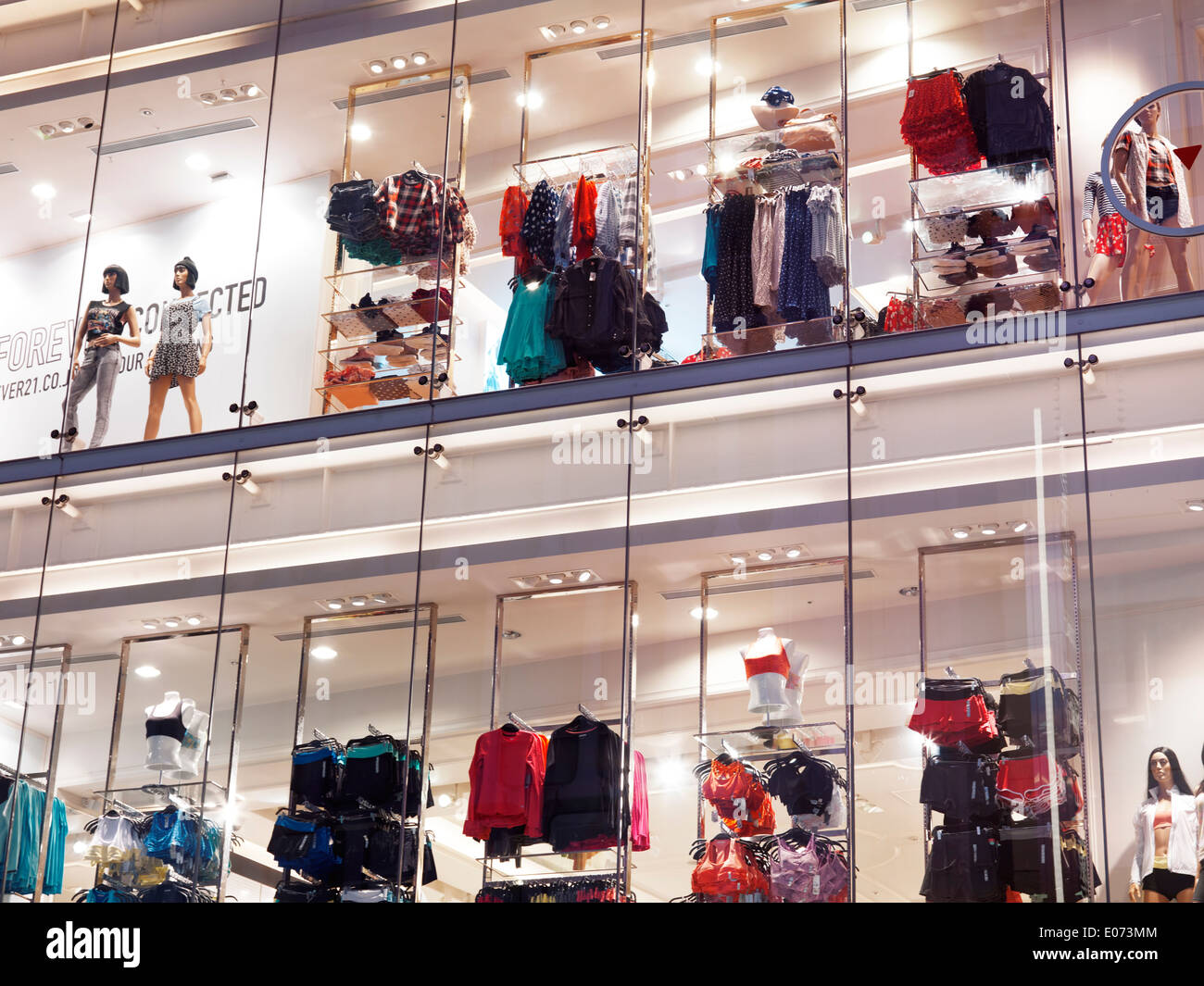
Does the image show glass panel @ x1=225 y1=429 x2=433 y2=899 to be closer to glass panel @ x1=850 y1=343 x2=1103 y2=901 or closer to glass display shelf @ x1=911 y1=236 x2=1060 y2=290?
glass panel @ x1=850 y1=343 x2=1103 y2=901

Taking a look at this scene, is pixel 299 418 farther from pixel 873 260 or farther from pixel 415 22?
pixel 873 260

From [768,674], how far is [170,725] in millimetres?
3394

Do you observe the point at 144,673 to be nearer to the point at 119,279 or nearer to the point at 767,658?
the point at 119,279

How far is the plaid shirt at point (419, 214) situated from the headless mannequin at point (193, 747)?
9.63 ft

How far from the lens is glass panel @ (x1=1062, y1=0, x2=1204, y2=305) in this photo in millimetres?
7582

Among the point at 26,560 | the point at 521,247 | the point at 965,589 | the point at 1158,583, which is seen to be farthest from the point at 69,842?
the point at 1158,583

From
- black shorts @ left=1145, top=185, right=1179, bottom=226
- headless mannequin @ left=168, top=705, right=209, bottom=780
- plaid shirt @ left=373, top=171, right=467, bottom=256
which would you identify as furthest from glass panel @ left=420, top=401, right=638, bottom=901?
black shorts @ left=1145, top=185, right=1179, bottom=226

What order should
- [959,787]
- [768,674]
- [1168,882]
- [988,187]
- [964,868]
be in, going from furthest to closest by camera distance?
[988,187] → [768,674] → [959,787] → [964,868] → [1168,882]

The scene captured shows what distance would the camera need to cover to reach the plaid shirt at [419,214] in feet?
29.6

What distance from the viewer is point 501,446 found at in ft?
27.5

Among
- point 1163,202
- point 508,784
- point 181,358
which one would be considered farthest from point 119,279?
point 1163,202

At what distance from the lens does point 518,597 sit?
8211 millimetres

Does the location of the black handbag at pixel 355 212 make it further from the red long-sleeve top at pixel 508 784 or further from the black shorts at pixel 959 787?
the black shorts at pixel 959 787

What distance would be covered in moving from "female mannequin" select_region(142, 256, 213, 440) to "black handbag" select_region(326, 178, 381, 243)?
3.44ft
